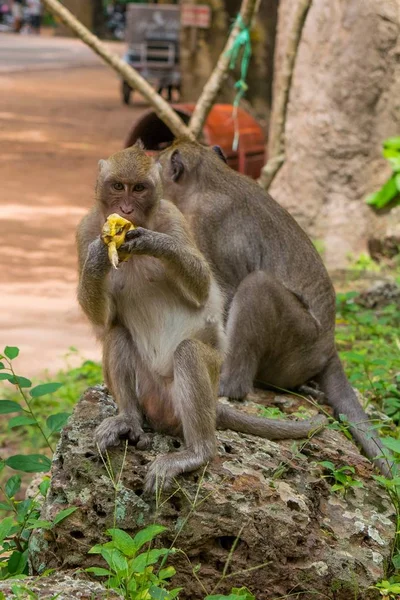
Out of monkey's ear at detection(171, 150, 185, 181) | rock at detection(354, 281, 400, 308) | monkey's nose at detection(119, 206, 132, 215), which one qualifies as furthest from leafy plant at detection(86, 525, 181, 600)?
rock at detection(354, 281, 400, 308)

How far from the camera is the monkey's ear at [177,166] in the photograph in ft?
18.5

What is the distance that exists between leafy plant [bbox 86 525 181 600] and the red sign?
12045 millimetres

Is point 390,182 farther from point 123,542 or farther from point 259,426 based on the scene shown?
point 123,542

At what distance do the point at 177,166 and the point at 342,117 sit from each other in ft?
14.0

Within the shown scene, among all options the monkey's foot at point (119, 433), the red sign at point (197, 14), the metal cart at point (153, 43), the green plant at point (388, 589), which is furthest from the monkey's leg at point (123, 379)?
the metal cart at point (153, 43)

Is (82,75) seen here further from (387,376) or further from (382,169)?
(387,376)

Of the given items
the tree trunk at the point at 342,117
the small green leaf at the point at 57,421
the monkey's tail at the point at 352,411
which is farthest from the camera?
the tree trunk at the point at 342,117

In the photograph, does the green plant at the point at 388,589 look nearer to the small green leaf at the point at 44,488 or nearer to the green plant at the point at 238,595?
the green plant at the point at 238,595

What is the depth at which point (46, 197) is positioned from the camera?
14086 mm

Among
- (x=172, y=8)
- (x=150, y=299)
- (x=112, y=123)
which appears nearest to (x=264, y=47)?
(x=112, y=123)

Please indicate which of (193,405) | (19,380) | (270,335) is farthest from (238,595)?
(270,335)

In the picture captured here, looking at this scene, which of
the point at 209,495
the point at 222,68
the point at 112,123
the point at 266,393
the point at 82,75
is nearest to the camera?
the point at 209,495

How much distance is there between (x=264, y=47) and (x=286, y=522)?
13.1 metres

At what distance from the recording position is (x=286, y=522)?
3.51 meters
